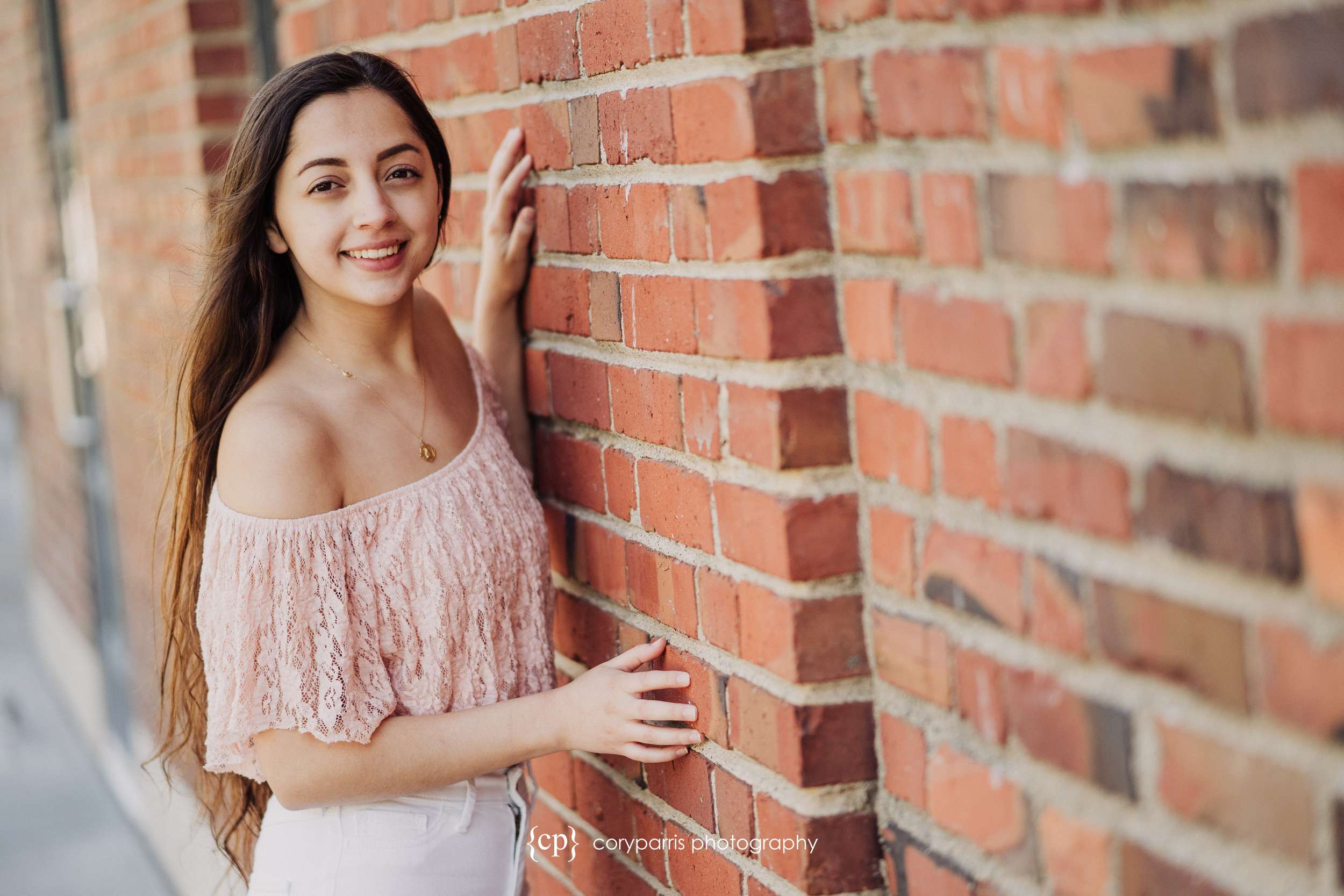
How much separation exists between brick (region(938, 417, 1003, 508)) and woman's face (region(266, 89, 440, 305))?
106 centimetres

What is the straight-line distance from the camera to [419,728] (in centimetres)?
202

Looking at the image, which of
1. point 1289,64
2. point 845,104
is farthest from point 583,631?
point 1289,64

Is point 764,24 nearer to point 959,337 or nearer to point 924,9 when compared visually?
point 924,9

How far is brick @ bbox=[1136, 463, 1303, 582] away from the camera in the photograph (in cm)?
100

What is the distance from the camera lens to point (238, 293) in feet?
7.13

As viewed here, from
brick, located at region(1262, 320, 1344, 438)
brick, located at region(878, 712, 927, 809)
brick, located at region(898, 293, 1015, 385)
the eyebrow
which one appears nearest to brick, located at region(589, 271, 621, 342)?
the eyebrow

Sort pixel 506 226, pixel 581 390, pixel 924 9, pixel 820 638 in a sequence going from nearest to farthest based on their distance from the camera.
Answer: pixel 924 9 < pixel 820 638 < pixel 581 390 < pixel 506 226

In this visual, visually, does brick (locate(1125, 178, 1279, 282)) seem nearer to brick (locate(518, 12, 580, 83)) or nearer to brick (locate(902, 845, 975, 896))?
brick (locate(902, 845, 975, 896))

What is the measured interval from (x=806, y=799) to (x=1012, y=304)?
0.66m

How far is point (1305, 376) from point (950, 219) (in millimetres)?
424

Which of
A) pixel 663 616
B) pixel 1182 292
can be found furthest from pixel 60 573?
pixel 1182 292

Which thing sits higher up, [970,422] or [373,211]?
[373,211]

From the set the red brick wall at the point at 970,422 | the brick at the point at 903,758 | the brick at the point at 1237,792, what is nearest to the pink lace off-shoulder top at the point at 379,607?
the red brick wall at the point at 970,422

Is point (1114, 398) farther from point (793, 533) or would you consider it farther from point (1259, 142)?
point (793, 533)
